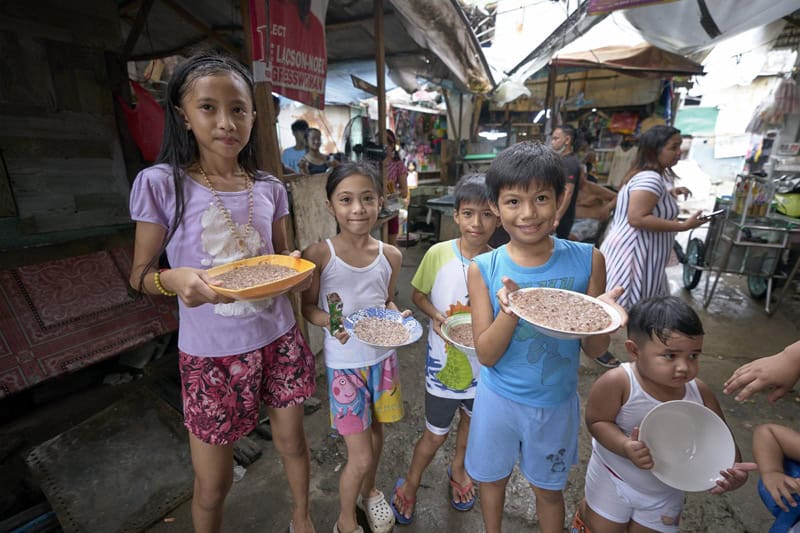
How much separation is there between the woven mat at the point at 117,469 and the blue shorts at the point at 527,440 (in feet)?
6.04

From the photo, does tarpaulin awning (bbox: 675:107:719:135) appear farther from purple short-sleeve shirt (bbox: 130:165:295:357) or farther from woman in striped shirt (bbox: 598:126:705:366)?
purple short-sleeve shirt (bbox: 130:165:295:357)

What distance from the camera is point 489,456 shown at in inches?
58.1

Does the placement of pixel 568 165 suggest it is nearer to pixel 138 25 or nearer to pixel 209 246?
pixel 209 246

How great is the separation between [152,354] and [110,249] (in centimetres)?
96

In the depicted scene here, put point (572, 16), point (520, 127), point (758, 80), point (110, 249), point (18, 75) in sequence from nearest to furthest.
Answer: point (18, 75), point (110, 249), point (572, 16), point (520, 127), point (758, 80)

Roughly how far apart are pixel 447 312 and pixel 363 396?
23.6 inches

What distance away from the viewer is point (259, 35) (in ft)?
7.41

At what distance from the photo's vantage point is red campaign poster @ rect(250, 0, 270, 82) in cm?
223

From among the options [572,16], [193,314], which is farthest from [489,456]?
[572,16]

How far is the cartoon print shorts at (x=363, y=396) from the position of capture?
5.48 ft

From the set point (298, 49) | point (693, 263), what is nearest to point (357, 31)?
point (298, 49)

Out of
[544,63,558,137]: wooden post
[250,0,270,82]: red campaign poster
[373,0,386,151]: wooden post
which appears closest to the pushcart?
[544,63,558,137]: wooden post

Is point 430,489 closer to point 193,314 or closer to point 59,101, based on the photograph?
point 193,314

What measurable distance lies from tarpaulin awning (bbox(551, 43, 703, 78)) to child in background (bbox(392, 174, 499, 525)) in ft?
20.5
